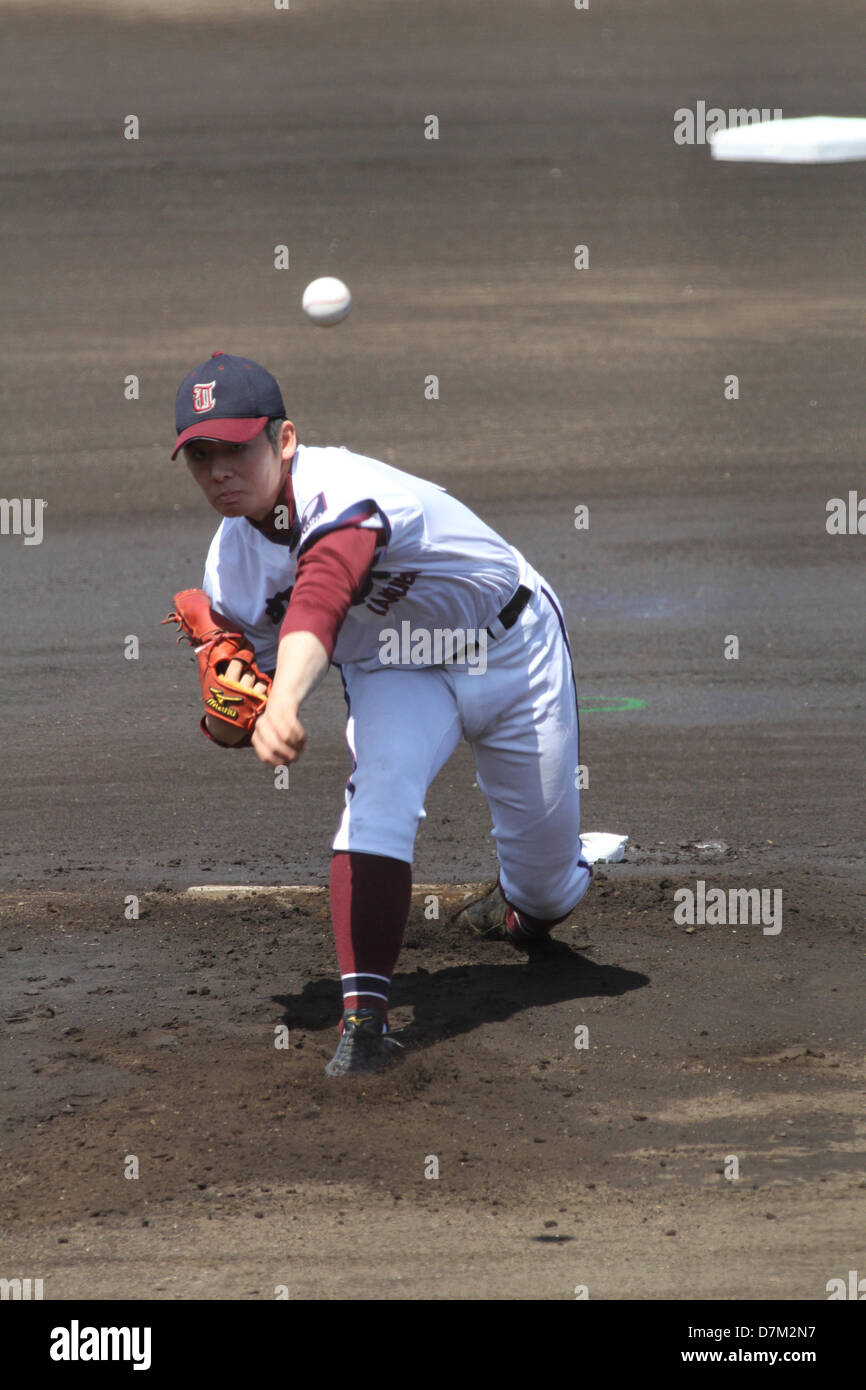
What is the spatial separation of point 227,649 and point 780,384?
409 inches

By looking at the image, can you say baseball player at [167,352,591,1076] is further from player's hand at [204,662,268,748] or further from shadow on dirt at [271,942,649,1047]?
shadow on dirt at [271,942,649,1047]

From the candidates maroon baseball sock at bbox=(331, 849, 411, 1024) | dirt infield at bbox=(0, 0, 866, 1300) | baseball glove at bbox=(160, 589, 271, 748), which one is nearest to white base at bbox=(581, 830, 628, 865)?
dirt infield at bbox=(0, 0, 866, 1300)

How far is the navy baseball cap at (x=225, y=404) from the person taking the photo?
4328 millimetres

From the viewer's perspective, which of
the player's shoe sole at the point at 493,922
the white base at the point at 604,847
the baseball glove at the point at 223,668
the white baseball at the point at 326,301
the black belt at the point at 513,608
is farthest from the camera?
the white baseball at the point at 326,301

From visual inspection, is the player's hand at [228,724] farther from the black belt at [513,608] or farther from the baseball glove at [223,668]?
the black belt at [513,608]

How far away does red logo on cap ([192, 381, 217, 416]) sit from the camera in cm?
437

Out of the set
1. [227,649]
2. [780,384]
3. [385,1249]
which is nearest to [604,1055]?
[385,1249]

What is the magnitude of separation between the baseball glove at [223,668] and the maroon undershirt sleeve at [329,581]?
0.37m

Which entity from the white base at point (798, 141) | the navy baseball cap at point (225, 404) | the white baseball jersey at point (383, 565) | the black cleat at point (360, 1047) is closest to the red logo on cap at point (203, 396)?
the navy baseball cap at point (225, 404)

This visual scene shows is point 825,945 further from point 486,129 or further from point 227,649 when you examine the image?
point 486,129

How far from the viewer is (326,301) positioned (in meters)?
13.9

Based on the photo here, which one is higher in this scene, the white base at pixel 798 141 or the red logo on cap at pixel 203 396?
the white base at pixel 798 141

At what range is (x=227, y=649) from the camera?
4.68m

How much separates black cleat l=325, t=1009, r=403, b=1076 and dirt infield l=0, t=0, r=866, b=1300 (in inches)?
2.7
